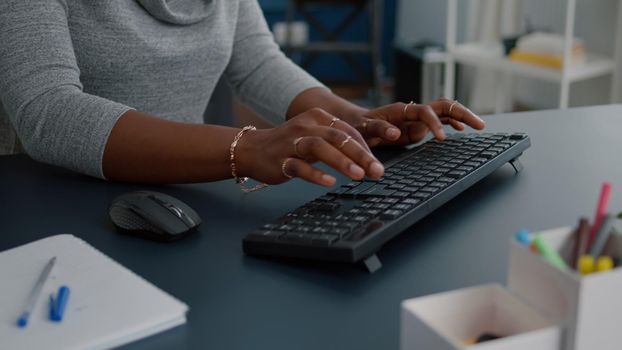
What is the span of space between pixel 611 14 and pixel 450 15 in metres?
0.66

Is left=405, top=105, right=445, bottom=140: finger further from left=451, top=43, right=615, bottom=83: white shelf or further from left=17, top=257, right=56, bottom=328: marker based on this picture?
left=451, top=43, right=615, bottom=83: white shelf

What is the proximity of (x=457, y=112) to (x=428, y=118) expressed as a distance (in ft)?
0.26

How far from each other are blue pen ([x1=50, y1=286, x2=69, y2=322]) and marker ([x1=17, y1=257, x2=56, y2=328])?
13 mm

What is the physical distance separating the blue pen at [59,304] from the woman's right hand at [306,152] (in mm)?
277

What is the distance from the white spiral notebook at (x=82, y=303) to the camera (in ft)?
1.72

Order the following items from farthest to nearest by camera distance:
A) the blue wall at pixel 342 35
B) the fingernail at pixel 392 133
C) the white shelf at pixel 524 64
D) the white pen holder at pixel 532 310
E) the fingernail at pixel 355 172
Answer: the blue wall at pixel 342 35
the white shelf at pixel 524 64
the fingernail at pixel 392 133
the fingernail at pixel 355 172
the white pen holder at pixel 532 310

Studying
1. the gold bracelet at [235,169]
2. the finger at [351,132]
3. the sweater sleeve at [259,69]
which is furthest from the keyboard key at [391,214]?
the sweater sleeve at [259,69]

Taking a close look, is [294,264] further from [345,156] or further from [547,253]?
[547,253]

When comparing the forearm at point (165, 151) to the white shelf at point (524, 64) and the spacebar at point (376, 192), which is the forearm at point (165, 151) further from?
the white shelf at point (524, 64)

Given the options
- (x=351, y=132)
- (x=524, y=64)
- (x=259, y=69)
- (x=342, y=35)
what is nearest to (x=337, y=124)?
(x=351, y=132)

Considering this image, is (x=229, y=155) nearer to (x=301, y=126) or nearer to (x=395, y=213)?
(x=301, y=126)

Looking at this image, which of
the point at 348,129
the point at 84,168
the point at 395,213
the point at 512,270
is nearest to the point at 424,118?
the point at 348,129

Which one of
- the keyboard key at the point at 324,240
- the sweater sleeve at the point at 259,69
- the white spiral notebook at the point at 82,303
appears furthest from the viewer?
the sweater sleeve at the point at 259,69

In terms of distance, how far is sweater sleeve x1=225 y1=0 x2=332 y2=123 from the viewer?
1322mm
